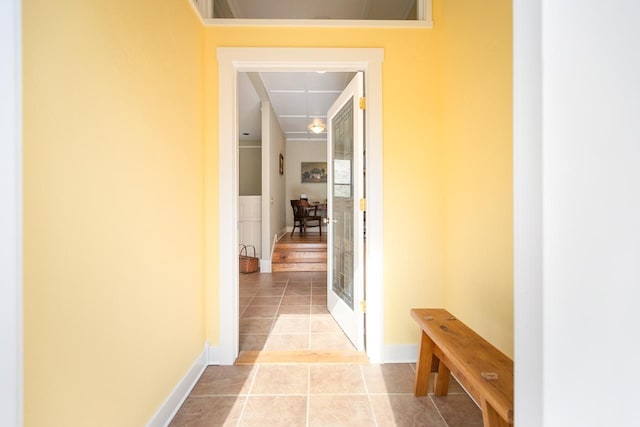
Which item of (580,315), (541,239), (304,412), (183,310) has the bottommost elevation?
(304,412)

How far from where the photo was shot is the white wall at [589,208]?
466mm

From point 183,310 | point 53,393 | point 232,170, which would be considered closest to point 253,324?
point 183,310

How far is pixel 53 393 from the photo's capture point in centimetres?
85

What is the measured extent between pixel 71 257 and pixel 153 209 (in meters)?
0.49

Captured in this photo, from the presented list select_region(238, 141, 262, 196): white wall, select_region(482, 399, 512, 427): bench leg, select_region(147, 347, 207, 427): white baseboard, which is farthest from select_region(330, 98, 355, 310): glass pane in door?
select_region(238, 141, 262, 196): white wall

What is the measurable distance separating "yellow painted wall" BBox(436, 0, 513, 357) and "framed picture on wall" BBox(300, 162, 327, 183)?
5888 millimetres

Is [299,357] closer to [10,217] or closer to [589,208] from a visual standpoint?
[10,217]

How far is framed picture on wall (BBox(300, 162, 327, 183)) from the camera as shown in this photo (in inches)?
308

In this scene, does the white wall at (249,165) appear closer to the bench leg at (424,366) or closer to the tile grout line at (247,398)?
the tile grout line at (247,398)

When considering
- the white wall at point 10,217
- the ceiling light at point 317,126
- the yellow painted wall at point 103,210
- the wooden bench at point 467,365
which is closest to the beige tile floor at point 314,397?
the wooden bench at point 467,365

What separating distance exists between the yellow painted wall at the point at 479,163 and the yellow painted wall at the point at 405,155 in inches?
3.7

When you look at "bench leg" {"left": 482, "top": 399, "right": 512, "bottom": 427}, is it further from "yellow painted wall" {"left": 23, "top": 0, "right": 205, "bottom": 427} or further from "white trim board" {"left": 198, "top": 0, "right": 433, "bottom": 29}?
"white trim board" {"left": 198, "top": 0, "right": 433, "bottom": 29}

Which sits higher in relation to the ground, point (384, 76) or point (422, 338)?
point (384, 76)

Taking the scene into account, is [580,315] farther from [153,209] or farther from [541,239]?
[153,209]
